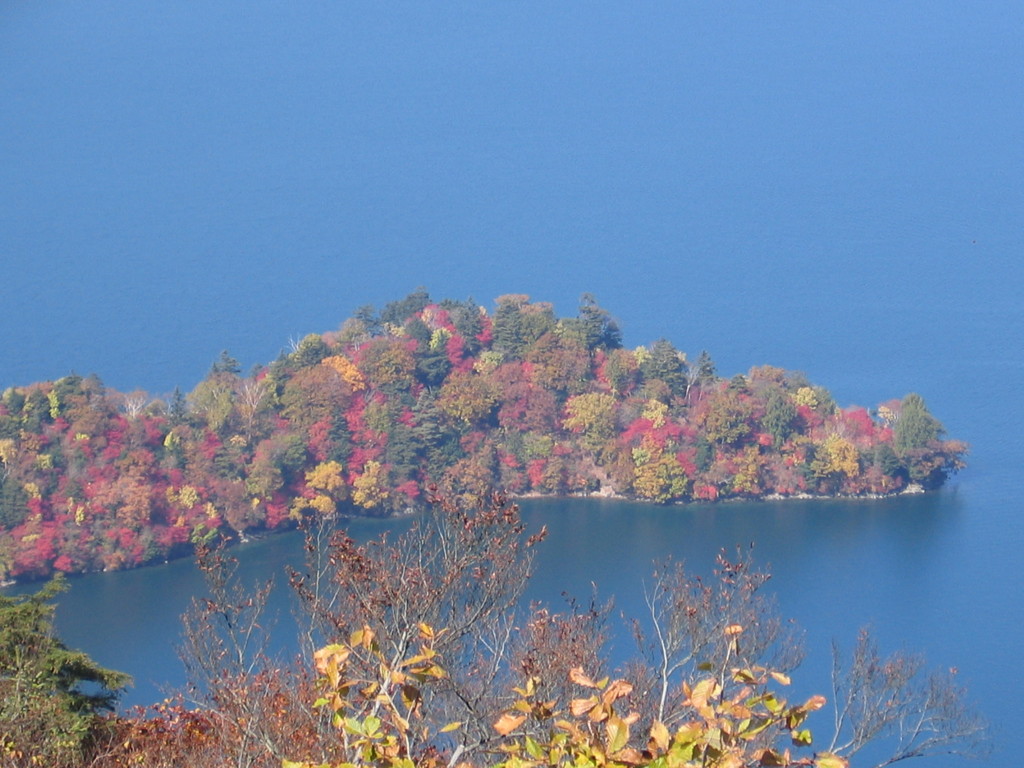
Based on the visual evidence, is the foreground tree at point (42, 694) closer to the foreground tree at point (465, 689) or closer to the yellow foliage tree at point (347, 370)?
the foreground tree at point (465, 689)

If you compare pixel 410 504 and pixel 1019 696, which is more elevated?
pixel 410 504

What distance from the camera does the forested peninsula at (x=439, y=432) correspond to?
22.8 m

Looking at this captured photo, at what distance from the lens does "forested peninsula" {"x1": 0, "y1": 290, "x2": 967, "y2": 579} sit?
2280 cm

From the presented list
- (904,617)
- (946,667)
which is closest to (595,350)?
(904,617)

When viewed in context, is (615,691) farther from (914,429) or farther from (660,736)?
(914,429)

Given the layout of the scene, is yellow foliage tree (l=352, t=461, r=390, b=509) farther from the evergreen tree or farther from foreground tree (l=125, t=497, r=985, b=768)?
foreground tree (l=125, t=497, r=985, b=768)

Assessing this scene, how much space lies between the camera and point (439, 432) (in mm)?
24625

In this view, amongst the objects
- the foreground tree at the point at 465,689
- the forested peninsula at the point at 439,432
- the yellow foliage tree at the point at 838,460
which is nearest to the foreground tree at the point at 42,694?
the foreground tree at the point at 465,689

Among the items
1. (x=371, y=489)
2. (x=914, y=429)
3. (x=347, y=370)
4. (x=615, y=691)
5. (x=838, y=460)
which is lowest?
(x=615, y=691)

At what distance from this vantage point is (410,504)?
24031 mm

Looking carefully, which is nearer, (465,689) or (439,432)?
(465,689)

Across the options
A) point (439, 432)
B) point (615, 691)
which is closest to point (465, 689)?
point (615, 691)

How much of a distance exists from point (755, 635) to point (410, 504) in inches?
656

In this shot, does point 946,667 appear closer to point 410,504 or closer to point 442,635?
point 410,504
